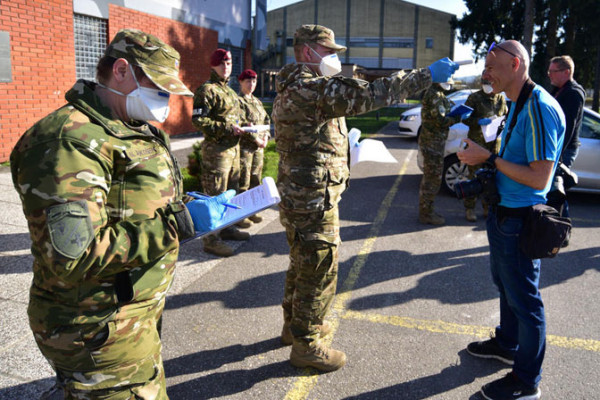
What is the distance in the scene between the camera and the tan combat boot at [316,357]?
3182 millimetres

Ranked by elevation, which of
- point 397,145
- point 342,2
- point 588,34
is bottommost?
point 397,145

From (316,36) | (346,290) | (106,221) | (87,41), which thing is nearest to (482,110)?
(346,290)

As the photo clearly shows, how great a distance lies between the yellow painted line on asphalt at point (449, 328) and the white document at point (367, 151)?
4.62 ft

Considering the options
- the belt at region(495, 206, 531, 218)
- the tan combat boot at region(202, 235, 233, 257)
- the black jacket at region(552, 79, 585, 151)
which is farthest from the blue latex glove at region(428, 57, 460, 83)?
the tan combat boot at region(202, 235, 233, 257)

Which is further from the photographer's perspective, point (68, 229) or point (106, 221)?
point (106, 221)

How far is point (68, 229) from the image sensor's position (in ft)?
4.84

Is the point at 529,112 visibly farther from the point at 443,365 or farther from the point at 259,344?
the point at 259,344

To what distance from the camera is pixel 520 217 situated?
280cm

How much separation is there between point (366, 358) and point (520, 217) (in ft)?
4.79

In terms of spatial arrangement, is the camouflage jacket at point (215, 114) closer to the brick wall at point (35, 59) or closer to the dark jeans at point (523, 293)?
the dark jeans at point (523, 293)

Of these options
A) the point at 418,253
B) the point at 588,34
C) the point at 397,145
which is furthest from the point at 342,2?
the point at 418,253

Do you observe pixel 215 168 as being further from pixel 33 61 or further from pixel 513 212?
pixel 33 61

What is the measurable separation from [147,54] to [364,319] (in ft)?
9.53

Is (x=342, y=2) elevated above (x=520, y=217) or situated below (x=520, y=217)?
above
